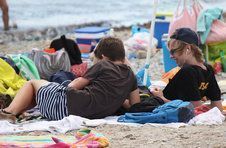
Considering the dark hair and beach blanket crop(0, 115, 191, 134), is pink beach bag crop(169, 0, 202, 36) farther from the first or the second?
beach blanket crop(0, 115, 191, 134)

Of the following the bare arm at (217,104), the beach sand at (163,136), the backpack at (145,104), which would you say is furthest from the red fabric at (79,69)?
the beach sand at (163,136)

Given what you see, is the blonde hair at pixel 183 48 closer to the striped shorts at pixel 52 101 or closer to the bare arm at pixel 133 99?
the bare arm at pixel 133 99

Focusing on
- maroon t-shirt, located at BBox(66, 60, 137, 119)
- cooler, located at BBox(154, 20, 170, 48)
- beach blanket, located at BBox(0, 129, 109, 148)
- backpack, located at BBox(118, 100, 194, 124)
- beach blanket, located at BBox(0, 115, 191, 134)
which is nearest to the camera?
beach blanket, located at BBox(0, 129, 109, 148)

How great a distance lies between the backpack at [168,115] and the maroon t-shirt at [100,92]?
0.21 meters

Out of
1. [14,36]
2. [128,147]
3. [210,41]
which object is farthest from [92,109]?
[14,36]

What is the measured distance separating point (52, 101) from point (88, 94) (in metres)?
0.33

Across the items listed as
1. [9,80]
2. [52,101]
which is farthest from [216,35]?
[52,101]

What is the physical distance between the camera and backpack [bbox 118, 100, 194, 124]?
5230 mm

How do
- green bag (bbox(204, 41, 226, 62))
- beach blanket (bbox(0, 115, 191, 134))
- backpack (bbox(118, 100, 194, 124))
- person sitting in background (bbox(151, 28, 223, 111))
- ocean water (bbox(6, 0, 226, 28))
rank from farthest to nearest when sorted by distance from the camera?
ocean water (bbox(6, 0, 226, 28)) → green bag (bbox(204, 41, 226, 62)) → person sitting in background (bbox(151, 28, 223, 111)) → backpack (bbox(118, 100, 194, 124)) → beach blanket (bbox(0, 115, 191, 134))

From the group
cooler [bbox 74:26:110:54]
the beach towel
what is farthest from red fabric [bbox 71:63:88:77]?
cooler [bbox 74:26:110:54]

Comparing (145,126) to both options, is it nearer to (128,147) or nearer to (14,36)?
(128,147)

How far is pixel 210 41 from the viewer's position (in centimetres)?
812

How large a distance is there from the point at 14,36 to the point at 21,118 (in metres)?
9.45

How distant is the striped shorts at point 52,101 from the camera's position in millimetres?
5406
